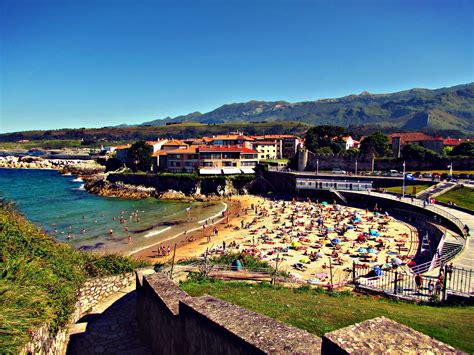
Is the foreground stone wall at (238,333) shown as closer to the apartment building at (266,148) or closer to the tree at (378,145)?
the tree at (378,145)

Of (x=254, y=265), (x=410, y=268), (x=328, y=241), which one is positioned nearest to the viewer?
(x=254, y=265)

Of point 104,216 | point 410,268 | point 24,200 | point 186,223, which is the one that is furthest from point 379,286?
point 24,200

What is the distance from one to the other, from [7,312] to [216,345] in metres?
5.39

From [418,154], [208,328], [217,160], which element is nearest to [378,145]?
[418,154]

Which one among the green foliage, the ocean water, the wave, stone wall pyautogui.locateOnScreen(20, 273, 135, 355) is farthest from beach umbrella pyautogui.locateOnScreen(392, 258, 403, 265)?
the wave

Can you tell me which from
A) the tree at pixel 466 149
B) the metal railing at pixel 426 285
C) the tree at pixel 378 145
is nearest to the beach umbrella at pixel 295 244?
the metal railing at pixel 426 285

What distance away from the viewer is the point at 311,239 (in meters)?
31.6

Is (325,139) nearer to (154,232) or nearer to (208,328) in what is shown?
(154,232)

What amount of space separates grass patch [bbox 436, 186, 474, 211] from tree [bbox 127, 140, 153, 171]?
59.3 meters

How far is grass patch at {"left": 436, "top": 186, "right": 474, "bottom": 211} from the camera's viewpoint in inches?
1364

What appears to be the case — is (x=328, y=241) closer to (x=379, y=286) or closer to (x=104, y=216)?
(x=379, y=286)

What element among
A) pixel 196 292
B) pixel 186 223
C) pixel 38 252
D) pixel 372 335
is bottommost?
pixel 186 223

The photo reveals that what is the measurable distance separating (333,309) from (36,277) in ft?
33.5

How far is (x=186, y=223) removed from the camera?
136 feet
